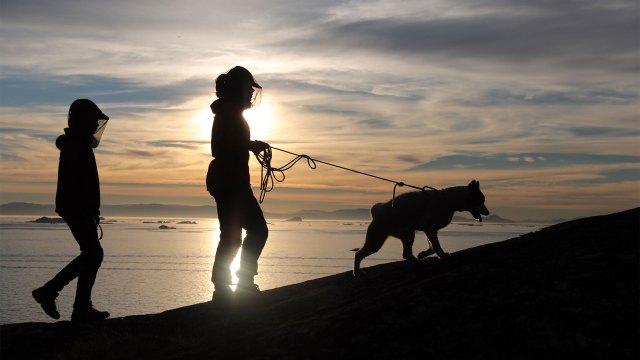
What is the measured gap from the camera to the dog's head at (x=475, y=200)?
1166cm

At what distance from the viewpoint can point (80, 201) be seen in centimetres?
962

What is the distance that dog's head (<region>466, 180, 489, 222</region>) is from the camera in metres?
11.7

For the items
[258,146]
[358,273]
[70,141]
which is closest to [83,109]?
[70,141]

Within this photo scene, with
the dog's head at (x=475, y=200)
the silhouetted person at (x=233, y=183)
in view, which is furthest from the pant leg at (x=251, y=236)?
the dog's head at (x=475, y=200)

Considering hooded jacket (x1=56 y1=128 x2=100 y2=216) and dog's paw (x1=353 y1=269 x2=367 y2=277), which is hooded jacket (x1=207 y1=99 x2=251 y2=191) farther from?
dog's paw (x1=353 y1=269 x2=367 y2=277)

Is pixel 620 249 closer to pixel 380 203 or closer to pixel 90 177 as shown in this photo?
pixel 380 203

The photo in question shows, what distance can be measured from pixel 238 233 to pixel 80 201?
8.16ft

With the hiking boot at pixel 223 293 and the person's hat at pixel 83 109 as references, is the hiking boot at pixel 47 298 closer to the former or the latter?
the hiking boot at pixel 223 293

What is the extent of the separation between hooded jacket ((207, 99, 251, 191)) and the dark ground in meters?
1.97

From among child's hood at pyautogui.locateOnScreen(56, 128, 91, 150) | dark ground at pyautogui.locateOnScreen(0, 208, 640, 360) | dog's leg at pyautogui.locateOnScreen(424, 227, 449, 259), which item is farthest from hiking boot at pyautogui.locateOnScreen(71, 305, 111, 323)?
dog's leg at pyautogui.locateOnScreen(424, 227, 449, 259)

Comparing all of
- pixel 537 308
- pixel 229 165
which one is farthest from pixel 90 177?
pixel 537 308

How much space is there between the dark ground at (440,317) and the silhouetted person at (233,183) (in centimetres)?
66

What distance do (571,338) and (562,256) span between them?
7.40 feet

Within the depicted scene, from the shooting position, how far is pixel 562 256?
802 cm
